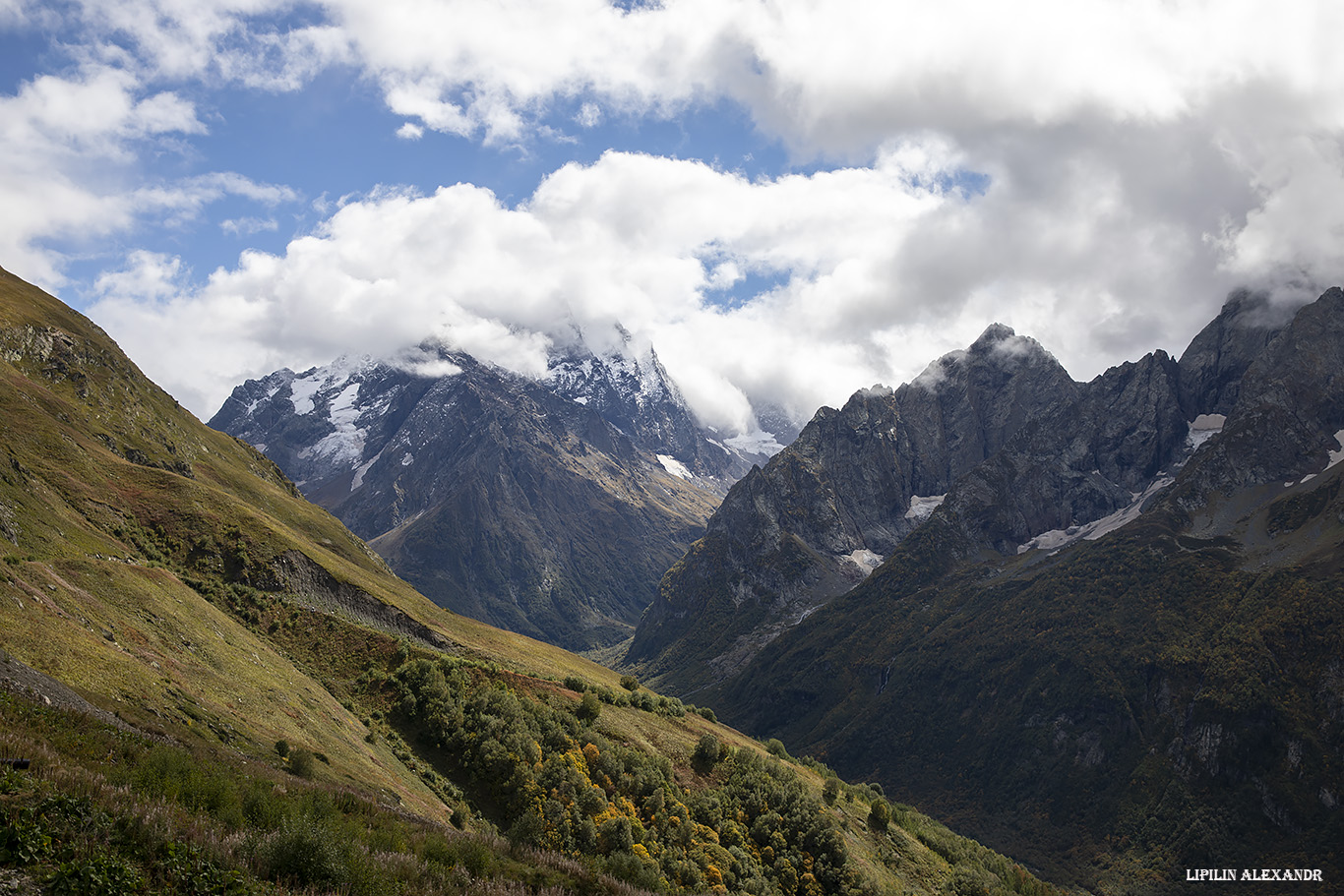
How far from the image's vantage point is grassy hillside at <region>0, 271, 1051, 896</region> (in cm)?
2162

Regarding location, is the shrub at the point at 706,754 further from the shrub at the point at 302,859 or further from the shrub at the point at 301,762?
the shrub at the point at 302,859

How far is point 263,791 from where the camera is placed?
2717 centimetres

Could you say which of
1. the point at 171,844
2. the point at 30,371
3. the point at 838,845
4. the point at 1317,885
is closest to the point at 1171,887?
the point at 1317,885

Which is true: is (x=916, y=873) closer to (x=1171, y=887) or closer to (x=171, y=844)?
(x=171, y=844)

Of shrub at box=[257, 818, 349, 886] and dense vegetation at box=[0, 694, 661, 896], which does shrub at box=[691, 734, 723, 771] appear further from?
shrub at box=[257, 818, 349, 886]

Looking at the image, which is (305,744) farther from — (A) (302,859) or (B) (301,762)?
(A) (302,859)

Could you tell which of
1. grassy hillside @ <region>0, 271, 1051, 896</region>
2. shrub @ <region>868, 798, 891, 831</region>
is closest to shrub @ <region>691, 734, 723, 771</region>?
grassy hillside @ <region>0, 271, 1051, 896</region>

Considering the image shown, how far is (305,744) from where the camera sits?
4606cm

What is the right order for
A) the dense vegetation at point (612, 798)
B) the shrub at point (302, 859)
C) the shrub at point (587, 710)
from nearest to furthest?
the shrub at point (302, 859) → the dense vegetation at point (612, 798) → the shrub at point (587, 710)

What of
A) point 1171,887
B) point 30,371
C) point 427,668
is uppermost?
point 30,371

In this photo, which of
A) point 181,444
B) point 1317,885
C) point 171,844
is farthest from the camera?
point 1317,885

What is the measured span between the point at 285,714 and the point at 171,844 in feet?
114

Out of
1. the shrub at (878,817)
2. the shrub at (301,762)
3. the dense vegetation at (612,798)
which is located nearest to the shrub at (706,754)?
the dense vegetation at (612,798)

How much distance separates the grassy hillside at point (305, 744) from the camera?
21625 millimetres
